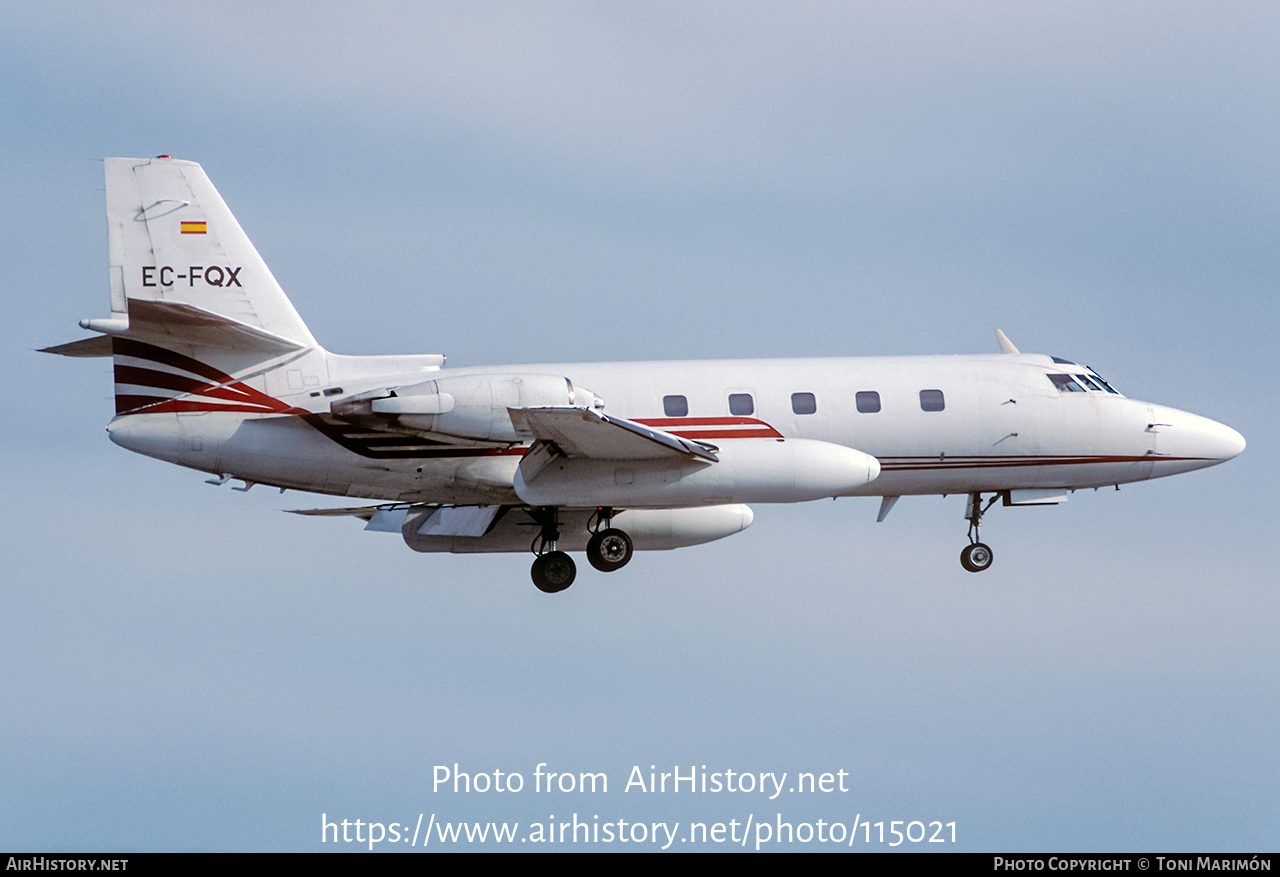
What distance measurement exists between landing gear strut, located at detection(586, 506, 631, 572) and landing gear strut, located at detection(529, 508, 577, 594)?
471 mm

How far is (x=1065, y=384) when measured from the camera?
34.2m

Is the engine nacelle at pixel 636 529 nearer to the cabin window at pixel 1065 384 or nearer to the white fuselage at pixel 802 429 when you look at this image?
the white fuselage at pixel 802 429

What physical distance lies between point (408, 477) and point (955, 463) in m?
9.61

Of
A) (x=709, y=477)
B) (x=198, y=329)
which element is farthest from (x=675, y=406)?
A: (x=198, y=329)

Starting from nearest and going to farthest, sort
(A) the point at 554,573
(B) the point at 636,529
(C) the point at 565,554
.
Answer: (A) the point at 554,573 < (C) the point at 565,554 < (B) the point at 636,529

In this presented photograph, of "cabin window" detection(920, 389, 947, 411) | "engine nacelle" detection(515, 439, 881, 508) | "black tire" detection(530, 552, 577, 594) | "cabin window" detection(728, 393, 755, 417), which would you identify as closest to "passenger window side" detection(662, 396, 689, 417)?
"cabin window" detection(728, 393, 755, 417)

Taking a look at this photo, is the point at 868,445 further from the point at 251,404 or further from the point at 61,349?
the point at 61,349

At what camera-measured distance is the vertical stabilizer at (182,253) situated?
1216 inches

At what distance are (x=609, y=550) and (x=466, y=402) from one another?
16.5 feet

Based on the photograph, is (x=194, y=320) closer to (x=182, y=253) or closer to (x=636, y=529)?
(x=182, y=253)

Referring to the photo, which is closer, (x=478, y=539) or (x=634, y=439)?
(x=634, y=439)

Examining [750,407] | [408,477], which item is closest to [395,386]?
[408,477]

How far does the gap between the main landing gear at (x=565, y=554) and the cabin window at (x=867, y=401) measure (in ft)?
15.5

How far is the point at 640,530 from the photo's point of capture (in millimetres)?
34688
